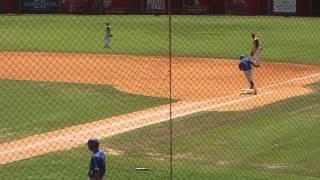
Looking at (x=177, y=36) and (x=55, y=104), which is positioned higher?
(x=177, y=36)

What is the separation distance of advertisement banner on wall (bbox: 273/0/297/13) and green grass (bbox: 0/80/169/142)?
3755cm

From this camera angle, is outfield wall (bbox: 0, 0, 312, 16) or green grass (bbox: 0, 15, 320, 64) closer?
green grass (bbox: 0, 15, 320, 64)

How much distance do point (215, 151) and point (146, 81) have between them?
11.5 metres

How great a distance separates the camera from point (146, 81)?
Answer: 89.3 ft

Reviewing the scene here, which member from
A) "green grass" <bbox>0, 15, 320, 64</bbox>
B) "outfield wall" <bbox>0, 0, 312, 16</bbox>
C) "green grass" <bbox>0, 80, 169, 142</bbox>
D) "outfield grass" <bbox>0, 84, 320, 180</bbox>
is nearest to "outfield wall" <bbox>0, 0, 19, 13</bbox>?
"outfield wall" <bbox>0, 0, 312, 16</bbox>

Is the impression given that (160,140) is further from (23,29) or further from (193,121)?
(23,29)

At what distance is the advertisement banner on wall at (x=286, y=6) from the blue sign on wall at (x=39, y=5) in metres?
19.0

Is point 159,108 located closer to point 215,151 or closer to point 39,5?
point 215,151

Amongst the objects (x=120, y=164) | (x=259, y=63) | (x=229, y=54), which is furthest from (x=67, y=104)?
(x=229, y=54)

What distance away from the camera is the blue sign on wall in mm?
60344

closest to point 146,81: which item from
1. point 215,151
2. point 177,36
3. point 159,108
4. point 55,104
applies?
point 159,108

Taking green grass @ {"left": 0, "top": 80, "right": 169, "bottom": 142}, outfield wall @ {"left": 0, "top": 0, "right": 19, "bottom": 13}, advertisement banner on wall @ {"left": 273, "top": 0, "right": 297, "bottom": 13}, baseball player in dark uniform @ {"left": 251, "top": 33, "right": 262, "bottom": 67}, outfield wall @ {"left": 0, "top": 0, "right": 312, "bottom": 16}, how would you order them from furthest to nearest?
advertisement banner on wall @ {"left": 273, "top": 0, "right": 297, "bottom": 13}, outfield wall @ {"left": 0, "top": 0, "right": 19, "bottom": 13}, outfield wall @ {"left": 0, "top": 0, "right": 312, "bottom": 16}, baseball player in dark uniform @ {"left": 251, "top": 33, "right": 262, "bottom": 67}, green grass @ {"left": 0, "top": 80, "right": 169, "bottom": 142}

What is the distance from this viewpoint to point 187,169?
561 inches

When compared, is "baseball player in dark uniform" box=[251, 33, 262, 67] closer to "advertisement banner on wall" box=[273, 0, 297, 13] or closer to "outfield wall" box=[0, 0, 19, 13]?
"advertisement banner on wall" box=[273, 0, 297, 13]
